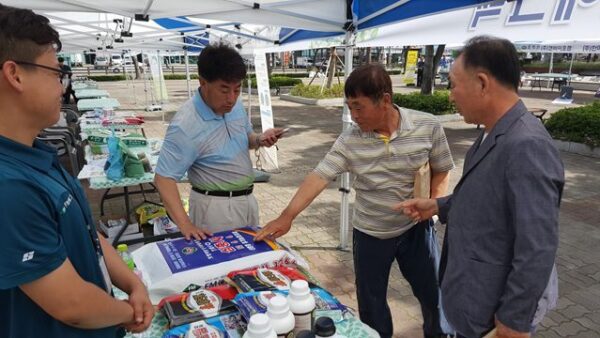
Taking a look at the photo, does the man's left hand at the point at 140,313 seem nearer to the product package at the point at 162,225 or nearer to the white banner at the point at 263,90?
the product package at the point at 162,225

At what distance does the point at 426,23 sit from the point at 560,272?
282cm

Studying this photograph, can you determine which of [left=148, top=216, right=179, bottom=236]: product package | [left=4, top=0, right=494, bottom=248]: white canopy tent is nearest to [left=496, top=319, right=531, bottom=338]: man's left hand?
[left=4, top=0, right=494, bottom=248]: white canopy tent

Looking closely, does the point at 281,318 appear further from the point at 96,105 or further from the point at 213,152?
the point at 96,105

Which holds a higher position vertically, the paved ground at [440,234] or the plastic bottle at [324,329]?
the plastic bottle at [324,329]

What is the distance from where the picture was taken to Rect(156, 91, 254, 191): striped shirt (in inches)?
79.2

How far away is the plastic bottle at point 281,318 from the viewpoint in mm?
1083

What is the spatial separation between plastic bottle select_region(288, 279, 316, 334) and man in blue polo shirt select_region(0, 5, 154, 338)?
1.59 ft

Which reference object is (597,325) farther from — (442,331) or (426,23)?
(426,23)

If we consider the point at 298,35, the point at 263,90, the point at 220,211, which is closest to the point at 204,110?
the point at 220,211

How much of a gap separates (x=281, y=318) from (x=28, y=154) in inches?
30.0

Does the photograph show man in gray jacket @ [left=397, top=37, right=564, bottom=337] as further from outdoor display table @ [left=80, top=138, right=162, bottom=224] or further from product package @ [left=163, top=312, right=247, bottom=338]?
outdoor display table @ [left=80, top=138, right=162, bottom=224]

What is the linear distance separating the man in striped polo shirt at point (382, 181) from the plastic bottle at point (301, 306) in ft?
2.23

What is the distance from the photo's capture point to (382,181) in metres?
2.09

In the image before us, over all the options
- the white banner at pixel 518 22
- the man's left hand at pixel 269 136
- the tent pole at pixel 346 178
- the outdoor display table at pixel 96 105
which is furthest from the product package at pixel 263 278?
the outdoor display table at pixel 96 105
